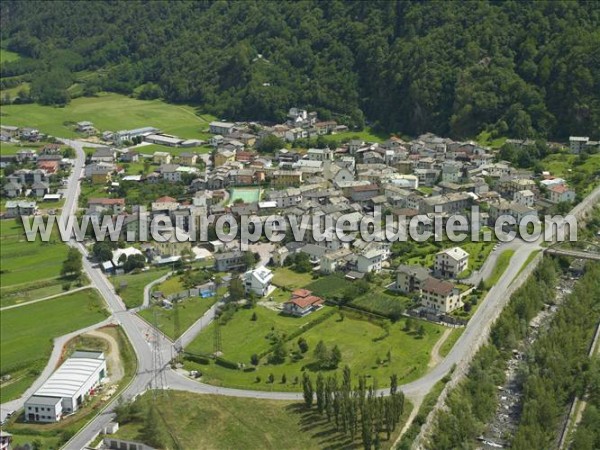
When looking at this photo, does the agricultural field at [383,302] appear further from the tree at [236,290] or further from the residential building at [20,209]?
the residential building at [20,209]

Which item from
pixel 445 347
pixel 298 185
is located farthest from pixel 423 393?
pixel 298 185

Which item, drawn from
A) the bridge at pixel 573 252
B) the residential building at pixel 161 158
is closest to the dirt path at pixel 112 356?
the bridge at pixel 573 252

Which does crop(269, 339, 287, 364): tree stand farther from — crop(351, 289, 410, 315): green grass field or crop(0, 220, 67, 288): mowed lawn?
crop(0, 220, 67, 288): mowed lawn

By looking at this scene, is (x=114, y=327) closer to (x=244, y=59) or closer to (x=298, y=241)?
(x=298, y=241)

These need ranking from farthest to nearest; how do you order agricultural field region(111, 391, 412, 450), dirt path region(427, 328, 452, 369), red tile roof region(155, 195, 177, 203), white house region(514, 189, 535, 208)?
red tile roof region(155, 195, 177, 203)
white house region(514, 189, 535, 208)
dirt path region(427, 328, 452, 369)
agricultural field region(111, 391, 412, 450)

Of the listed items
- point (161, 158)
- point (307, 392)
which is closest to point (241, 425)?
point (307, 392)

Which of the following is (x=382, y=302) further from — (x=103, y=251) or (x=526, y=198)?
(x=103, y=251)

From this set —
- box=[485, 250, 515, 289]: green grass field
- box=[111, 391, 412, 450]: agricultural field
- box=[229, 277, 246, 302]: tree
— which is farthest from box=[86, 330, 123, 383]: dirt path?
box=[485, 250, 515, 289]: green grass field
